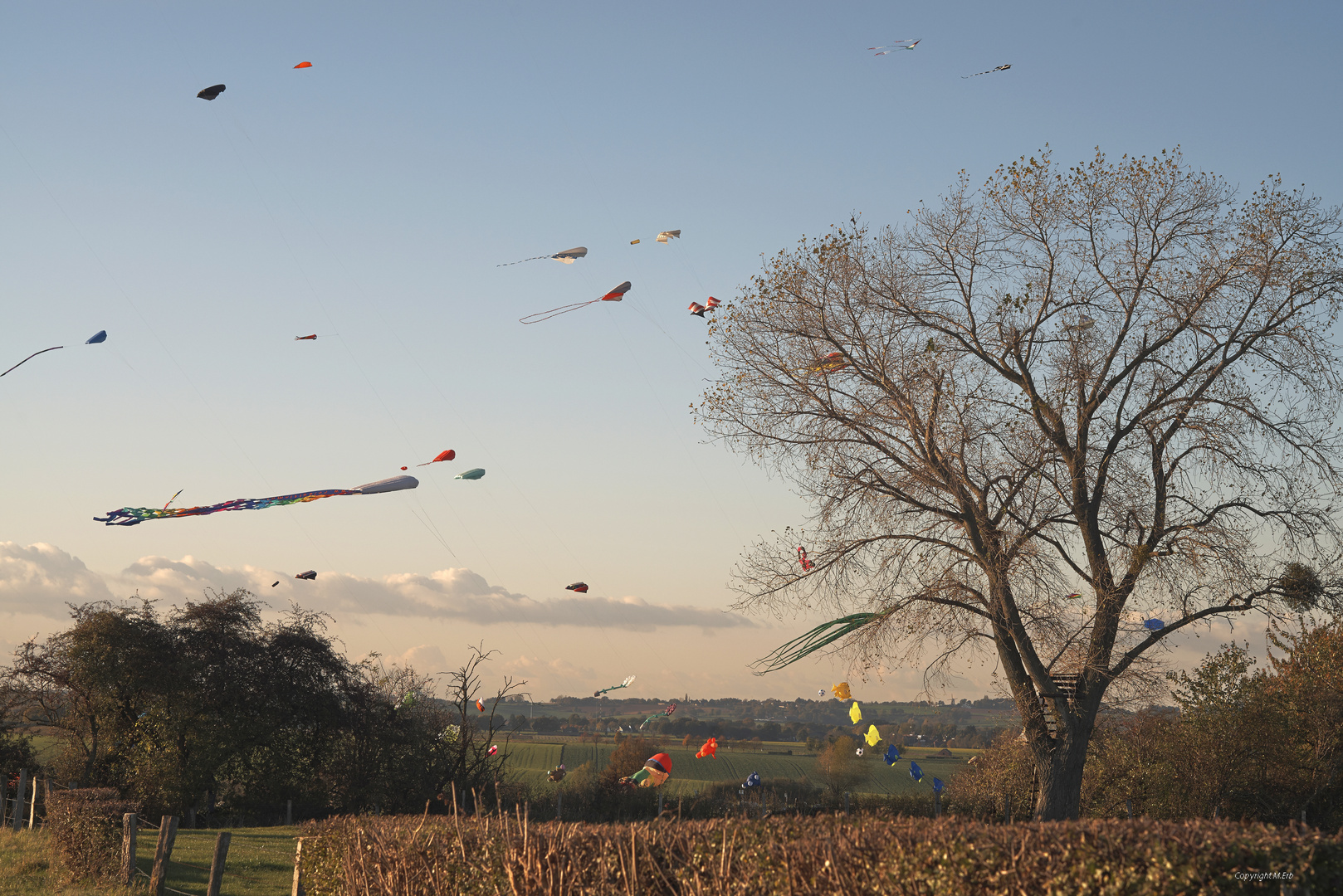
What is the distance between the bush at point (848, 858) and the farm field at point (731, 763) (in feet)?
169

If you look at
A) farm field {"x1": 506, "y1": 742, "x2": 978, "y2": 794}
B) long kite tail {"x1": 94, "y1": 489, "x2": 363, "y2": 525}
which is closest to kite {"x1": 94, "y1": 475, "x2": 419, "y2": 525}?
long kite tail {"x1": 94, "y1": 489, "x2": 363, "y2": 525}

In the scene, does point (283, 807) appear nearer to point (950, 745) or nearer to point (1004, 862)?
point (1004, 862)

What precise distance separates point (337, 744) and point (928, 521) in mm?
24353

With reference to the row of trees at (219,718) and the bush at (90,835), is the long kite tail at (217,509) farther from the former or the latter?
the row of trees at (219,718)

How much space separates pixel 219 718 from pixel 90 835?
17770 mm

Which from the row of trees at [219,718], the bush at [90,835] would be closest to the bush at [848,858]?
the bush at [90,835]

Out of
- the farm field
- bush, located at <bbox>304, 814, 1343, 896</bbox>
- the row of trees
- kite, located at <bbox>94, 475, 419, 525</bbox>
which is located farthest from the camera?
the farm field

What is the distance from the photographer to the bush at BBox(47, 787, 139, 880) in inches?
580

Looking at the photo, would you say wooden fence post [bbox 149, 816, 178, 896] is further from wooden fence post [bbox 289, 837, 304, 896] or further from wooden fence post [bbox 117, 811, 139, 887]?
wooden fence post [bbox 289, 837, 304, 896]

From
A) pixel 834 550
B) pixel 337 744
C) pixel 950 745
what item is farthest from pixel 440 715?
pixel 950 745

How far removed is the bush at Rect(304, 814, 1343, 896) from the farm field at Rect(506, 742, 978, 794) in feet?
169

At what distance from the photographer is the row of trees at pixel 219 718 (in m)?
30.5

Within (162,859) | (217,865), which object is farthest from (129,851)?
(217,865)

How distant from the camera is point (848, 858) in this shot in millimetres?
6363
